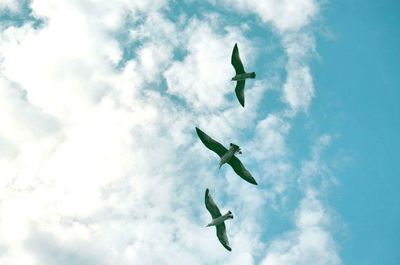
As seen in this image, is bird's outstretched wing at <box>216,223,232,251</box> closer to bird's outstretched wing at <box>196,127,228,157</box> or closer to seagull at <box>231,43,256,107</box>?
bird's outstretched wing at <box>196,127,228,157</box>

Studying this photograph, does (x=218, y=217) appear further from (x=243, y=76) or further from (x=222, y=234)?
(x=243, y=76)

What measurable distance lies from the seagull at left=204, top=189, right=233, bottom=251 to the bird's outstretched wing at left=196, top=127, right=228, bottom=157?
3463mm

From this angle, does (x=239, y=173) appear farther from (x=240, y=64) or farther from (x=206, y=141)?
(x=240, y=64)

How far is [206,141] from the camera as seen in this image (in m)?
36.8

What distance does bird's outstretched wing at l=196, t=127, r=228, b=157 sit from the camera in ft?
120

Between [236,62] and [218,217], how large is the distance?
1344 cm

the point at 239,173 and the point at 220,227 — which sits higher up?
the point at 239,173

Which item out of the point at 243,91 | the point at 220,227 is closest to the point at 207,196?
the point at 220,227

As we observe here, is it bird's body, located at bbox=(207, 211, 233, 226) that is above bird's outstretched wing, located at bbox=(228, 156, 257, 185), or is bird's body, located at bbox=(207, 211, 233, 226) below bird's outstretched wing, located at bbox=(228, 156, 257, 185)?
below

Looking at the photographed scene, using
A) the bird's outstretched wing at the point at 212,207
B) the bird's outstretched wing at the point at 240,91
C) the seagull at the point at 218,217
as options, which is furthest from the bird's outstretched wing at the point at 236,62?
the bird's outstretched wing at the point at 212,207

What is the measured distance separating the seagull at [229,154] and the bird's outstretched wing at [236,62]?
6.45m

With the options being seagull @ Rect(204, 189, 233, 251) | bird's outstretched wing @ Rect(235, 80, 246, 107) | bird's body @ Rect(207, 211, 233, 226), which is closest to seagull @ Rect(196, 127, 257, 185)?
seagull @ Rect(204, 189, 233, 251)

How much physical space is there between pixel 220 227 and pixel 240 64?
46.7ft

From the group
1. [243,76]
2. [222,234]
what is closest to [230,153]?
[222,234]
